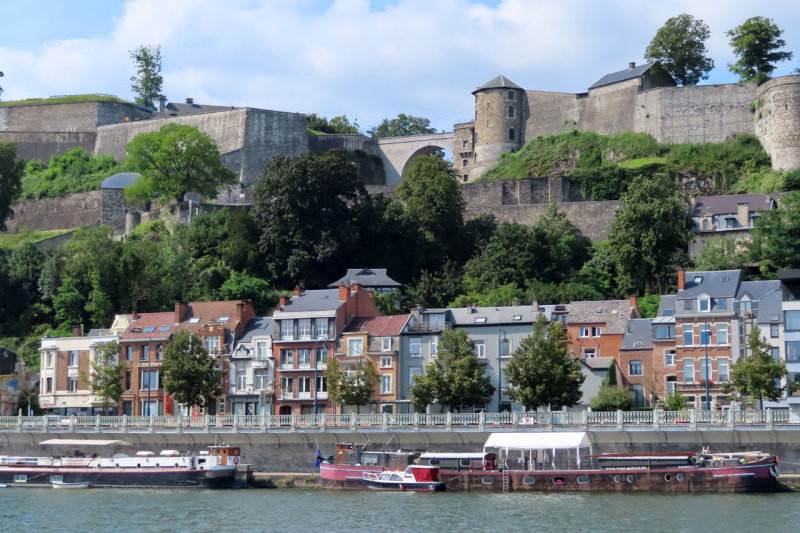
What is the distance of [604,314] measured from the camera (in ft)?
221

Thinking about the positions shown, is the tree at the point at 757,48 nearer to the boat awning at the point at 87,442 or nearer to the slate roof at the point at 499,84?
the slate roof at the point at 499,84

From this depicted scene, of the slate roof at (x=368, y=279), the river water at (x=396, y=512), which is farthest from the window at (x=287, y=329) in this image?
the river water at (x=396, y=512)

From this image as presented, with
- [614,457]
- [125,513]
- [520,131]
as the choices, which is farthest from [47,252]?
[614,457]

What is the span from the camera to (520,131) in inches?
4097

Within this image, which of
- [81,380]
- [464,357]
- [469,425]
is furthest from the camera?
[81,380]

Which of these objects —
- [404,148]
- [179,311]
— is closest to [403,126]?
[404,148]

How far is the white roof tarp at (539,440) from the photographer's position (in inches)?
1981

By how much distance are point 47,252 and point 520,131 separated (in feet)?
124

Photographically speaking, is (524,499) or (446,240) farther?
(446,240)

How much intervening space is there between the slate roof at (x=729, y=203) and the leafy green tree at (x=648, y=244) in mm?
3979

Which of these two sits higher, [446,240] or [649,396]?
[446,240]

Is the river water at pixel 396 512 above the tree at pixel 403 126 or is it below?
below

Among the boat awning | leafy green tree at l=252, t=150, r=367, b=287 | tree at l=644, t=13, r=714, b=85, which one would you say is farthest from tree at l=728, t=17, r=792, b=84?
the boat awning

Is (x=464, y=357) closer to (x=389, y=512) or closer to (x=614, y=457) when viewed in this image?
(x=614, y=457)
